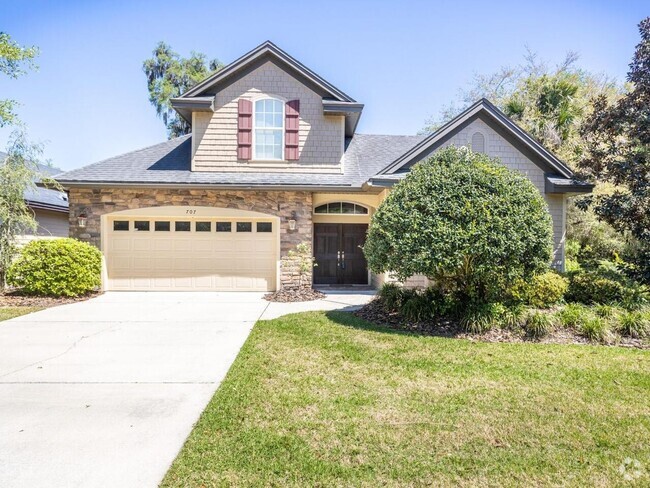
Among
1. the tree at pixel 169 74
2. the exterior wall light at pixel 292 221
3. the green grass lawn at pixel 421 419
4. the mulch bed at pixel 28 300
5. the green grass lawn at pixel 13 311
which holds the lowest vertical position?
the green grass lawn at pixel 421 419

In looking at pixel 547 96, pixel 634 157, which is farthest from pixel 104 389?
pixel 547 96

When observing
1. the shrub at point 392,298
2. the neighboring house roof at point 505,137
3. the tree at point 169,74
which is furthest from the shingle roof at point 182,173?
the tree at point 169,74

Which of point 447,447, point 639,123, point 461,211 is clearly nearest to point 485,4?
point 639,123

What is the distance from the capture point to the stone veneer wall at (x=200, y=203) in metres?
11.2

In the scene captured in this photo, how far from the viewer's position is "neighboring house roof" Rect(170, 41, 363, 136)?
1166 cm

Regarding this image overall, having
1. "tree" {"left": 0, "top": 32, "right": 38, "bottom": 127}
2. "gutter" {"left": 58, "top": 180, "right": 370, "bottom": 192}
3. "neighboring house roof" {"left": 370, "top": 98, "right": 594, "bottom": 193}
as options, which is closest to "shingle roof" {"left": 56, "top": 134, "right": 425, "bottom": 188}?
"gutter" {"left": 58, "top": 180, "right": 370, "bottom": 192}

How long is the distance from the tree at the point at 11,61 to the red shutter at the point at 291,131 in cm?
839

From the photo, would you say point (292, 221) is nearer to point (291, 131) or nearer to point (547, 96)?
point (291, 131)

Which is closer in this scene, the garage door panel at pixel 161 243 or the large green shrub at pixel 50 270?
the large green shrub at pixel 50 270

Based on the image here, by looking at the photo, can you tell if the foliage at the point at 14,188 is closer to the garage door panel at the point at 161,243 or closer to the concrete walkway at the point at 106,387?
the garage door panel at the point at 161,243

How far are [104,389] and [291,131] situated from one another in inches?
374

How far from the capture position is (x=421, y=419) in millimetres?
3525

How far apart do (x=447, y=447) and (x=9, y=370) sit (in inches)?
211

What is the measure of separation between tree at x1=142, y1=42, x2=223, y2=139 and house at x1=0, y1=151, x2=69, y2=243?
39.1ft
